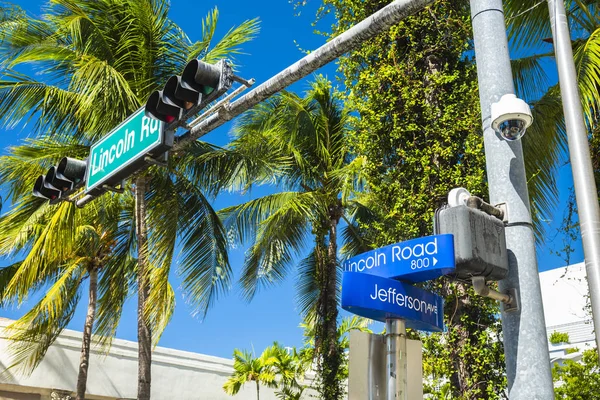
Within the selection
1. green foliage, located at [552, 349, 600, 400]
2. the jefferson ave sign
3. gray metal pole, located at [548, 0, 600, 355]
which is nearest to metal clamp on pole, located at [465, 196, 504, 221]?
gray metal pole, located at [548, 0, 600, 355]

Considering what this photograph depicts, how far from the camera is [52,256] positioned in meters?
14.0

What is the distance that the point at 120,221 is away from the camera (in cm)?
1950

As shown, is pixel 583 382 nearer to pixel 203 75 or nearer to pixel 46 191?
pixel 46 191

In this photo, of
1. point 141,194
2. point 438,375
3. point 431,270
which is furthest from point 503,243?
point 141,194

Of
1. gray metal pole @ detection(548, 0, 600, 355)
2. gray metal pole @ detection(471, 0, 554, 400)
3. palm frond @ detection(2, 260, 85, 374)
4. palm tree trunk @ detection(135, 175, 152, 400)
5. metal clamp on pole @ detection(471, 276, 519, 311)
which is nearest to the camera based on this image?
gray metal pole @ detection(471, 0, 554, 400)

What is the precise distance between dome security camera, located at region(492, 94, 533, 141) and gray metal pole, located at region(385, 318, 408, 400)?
51.6 inches

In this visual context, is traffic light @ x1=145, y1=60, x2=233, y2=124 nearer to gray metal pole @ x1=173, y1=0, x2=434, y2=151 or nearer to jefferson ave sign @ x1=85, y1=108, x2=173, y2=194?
jefferson ave sign @ x1=85, y1=108, x2=173, y2=194

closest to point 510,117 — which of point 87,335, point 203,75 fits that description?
point 203,75

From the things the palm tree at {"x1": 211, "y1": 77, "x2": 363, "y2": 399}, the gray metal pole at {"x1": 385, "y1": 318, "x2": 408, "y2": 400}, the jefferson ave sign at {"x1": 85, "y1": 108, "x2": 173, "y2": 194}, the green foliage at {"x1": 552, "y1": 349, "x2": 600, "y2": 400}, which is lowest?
the gray metal pole at {"x1": 385, "y1": 318, "x2": 408, "y2": 400}

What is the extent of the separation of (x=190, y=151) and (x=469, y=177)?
879 centimetres

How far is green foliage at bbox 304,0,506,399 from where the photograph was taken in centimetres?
943

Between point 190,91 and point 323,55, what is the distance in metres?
1.21

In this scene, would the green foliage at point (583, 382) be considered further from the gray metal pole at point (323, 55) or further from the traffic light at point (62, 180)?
the traffic light at point (62, 180)

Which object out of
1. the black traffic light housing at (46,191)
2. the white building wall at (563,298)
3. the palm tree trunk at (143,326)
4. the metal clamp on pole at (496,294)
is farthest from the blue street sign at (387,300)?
the white building wall at (563,298)
